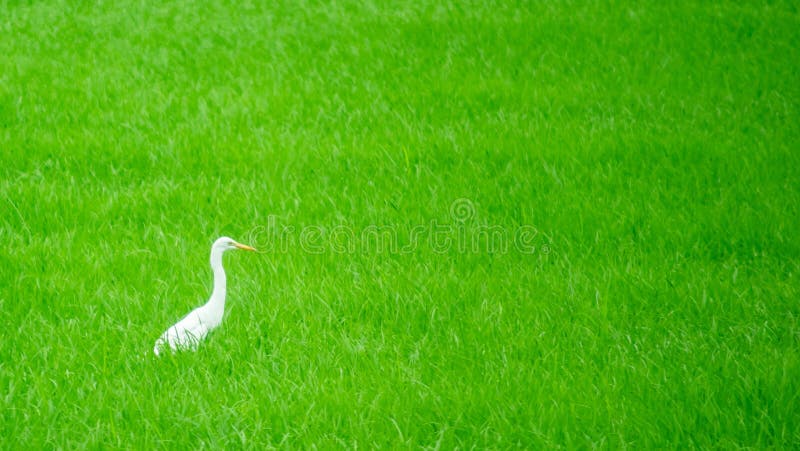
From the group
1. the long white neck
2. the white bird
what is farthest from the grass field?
the long white neck

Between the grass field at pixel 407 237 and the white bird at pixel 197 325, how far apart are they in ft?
0.23

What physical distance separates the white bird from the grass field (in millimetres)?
71

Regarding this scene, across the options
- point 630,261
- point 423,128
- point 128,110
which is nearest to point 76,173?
point 128,110

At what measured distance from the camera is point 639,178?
655cm

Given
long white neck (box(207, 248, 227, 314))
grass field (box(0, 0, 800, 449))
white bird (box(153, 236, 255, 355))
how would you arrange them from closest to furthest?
grass field (box(0, 0, 800, 449))
white bird (box(153, 236, 255, 355))
long white neck (box(207, 248, 227, 314))

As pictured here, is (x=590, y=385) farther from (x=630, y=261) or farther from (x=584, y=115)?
(x=584, y=115)

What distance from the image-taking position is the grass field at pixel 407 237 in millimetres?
3783

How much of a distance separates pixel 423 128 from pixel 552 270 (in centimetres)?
276

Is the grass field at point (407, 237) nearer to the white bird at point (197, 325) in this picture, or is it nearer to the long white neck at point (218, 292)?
the white bird at point (197, 325)

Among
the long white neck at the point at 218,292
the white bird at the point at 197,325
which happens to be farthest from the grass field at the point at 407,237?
the long white neck at the point at 218,292

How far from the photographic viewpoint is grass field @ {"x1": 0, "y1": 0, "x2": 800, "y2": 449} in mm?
3783

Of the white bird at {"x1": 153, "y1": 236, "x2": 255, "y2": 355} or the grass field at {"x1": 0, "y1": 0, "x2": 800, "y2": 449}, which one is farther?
the white bird at {"x1": 153, "y1": 236, "x2": 255, "y2": 355}

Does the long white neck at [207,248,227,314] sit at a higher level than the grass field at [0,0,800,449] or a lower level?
higher

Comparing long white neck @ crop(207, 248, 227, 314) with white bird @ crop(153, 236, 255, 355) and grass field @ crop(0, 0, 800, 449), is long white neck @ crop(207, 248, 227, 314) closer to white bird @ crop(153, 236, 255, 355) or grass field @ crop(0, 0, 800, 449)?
white bird @ crop(153, 236, 255, 355)
